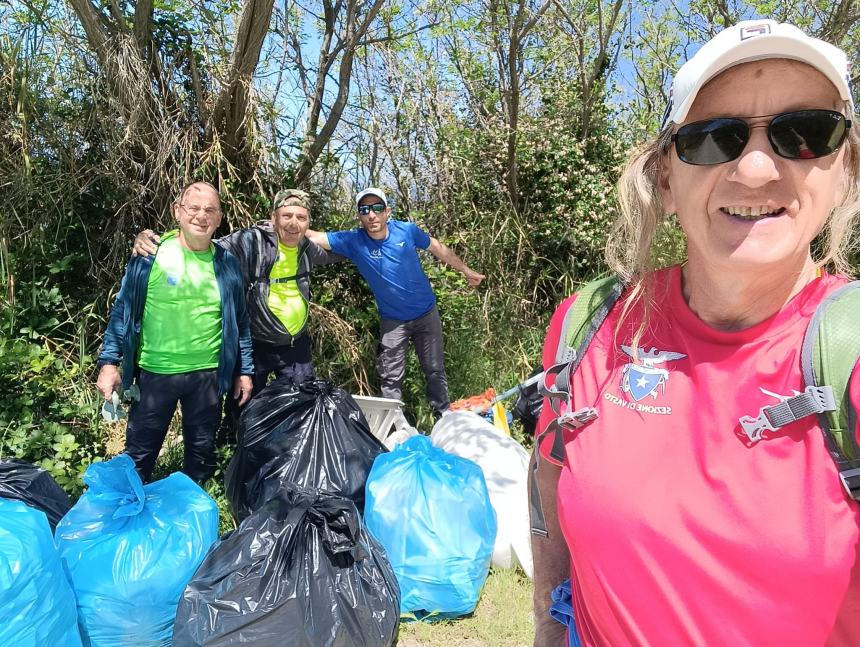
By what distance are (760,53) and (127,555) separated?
242cm

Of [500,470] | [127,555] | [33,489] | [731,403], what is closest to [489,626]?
[500,470]

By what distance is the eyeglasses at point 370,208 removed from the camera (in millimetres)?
4402

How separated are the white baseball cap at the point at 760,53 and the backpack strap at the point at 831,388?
12.0 inches

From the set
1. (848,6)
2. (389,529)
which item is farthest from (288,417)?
(848,6)

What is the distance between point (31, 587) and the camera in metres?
2.02

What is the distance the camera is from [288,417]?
10.3ft

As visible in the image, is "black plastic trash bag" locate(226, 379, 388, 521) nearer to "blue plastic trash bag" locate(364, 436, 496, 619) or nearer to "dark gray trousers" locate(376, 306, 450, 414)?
"blue plastic trash bag" locate(364, 436, 496, 619)

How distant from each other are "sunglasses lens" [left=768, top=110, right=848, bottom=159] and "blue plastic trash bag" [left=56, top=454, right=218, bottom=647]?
2.31 m

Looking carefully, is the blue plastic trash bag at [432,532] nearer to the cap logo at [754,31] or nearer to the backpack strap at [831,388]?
the backpack strap at [831,388]

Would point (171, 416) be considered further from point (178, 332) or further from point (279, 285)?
point (279, 285)

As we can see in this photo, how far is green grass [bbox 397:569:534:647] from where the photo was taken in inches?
103

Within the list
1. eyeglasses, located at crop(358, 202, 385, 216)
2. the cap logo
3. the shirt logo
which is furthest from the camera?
eyeglasses, located at crop(358, 202, 385, 216)

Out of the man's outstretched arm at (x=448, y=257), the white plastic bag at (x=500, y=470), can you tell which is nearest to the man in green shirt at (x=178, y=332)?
the white plastic bag at (x=500, y=470)

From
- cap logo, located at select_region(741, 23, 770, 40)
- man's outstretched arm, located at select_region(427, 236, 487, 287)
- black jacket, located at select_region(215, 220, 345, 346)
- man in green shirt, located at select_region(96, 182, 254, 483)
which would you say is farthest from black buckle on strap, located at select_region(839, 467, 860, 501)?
man's outstretched arm, located at select_region(427, 236, 487, 287)
